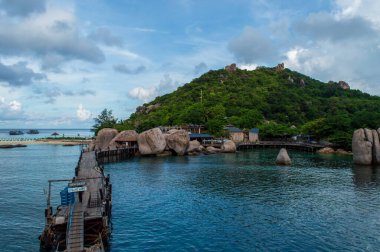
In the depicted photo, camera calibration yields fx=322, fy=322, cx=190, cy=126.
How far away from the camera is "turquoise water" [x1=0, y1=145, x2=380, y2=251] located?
920 inches

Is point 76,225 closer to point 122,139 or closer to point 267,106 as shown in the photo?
point 122,139

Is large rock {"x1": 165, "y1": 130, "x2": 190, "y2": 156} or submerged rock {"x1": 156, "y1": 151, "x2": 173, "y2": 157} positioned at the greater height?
large rock {"x1": 165, "y1": 130, "x2": 190, "y2": 156}

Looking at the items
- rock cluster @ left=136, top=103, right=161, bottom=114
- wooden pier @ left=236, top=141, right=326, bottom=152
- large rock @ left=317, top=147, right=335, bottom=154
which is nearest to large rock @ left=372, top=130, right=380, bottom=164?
large rock @ left=317, top=147, right=335, bottom=154

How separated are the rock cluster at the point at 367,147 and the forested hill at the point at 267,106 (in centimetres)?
2098

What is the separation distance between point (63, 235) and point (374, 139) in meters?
60.0

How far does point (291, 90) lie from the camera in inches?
6457

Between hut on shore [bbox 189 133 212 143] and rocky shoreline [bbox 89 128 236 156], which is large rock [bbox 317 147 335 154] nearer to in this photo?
rocky shoreline [bbox 89 128 236 156]

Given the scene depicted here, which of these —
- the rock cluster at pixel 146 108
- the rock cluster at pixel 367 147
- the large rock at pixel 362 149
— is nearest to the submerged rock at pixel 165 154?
the large rock at pixel 362 149

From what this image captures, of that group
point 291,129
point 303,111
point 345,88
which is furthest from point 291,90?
point 291,129

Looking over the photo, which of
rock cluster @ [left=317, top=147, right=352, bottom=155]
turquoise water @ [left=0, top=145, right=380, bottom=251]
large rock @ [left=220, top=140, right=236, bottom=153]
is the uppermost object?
large rock @ [left=220, top=140, right=236, bottom=153]

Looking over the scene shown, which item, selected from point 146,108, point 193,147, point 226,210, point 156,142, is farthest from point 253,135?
point 226,210

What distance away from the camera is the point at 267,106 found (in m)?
142

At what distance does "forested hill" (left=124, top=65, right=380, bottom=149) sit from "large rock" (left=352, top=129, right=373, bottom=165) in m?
21.1

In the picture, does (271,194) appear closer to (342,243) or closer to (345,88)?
(342,243)
